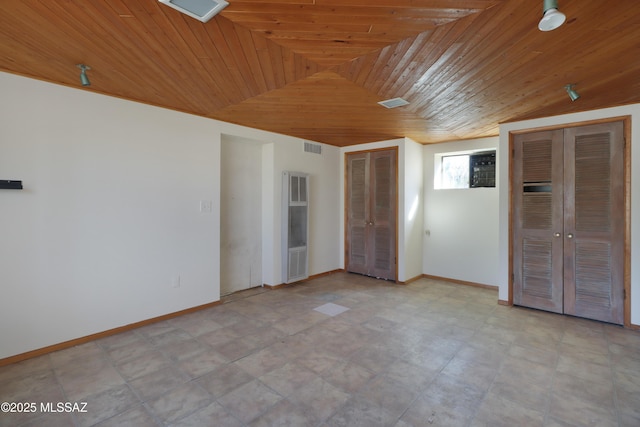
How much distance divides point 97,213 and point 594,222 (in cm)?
567

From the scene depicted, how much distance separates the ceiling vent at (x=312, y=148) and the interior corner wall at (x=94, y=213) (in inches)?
71.0

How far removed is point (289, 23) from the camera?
6.03 feet

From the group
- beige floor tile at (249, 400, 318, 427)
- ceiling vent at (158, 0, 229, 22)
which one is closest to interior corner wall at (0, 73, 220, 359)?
ceiling vent at (158, 0, 229, 22)

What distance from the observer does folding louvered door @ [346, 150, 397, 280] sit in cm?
520

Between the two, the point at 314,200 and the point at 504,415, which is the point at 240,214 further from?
the point at 504,415

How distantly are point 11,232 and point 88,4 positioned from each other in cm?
212

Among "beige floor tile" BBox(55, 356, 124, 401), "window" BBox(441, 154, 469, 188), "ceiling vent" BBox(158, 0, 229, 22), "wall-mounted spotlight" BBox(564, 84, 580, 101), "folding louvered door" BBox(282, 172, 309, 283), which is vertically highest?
"ceiling vent" BBox(158, 0, 229, 22)

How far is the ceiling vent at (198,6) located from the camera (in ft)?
5.32

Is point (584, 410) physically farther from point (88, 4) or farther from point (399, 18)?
point (88, 4)

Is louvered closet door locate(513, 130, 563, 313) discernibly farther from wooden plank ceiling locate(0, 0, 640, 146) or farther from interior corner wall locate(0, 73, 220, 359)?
interior corner wall locate(0, 73, 220, 359)

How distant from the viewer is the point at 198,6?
1661 mm

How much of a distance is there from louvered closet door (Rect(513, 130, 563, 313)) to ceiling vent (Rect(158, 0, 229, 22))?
4074 mm

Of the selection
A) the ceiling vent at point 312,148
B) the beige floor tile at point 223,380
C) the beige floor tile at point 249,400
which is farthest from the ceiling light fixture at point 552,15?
the ceiling vent at point 312,148

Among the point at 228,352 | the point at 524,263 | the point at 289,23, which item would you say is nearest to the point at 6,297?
the point at 228,352
